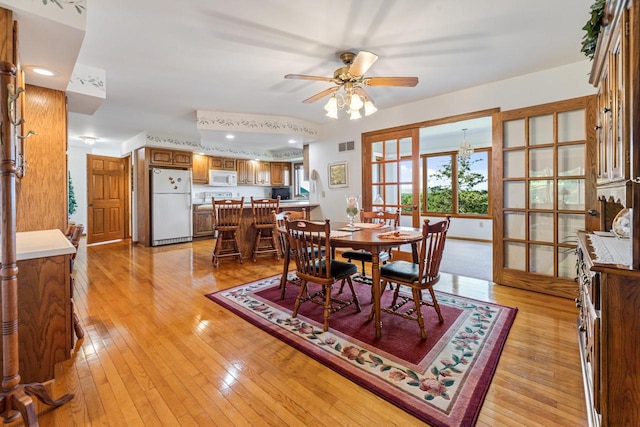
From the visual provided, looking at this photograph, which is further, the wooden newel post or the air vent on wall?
the air vent on wall

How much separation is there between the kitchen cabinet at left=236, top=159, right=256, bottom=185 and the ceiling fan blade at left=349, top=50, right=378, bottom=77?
5704mm

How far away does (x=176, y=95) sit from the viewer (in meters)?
3.70

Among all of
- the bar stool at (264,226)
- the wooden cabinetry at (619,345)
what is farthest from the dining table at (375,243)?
the bar stool at (264,226)

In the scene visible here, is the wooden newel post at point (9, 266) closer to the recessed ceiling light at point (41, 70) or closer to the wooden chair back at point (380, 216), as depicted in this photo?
the recessed ceiling light at point (41, 70)

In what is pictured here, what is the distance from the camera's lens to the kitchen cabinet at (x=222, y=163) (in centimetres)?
713

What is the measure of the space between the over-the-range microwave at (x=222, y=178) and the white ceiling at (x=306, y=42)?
3347 millimetres

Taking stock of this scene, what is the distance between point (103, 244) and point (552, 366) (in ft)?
24.8

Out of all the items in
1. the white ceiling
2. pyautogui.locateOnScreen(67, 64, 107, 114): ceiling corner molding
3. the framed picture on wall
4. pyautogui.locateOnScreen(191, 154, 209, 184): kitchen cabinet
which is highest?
the white ceiling

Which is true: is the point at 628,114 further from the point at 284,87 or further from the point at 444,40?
the point at 284,87

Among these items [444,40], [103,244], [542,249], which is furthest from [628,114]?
[103,244]

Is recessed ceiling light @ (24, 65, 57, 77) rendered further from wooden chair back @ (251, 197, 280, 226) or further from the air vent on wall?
the air vent on wall

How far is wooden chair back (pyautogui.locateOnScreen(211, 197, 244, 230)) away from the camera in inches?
170

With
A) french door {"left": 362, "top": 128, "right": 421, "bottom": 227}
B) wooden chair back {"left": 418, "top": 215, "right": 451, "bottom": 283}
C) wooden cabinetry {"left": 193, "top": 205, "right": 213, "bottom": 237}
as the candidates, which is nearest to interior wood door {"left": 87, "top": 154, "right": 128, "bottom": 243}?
wooden cabinetry {"left": 193, "top": 205, "right": 213, "bottom": 237}

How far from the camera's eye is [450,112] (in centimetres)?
370
